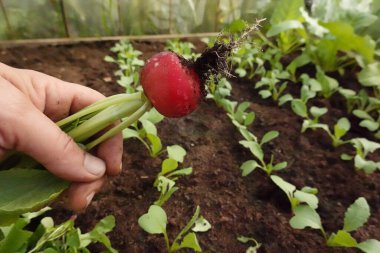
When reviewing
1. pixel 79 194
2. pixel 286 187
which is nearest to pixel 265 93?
pixel 286 187

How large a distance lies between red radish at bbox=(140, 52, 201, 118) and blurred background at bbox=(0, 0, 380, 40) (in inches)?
54.8

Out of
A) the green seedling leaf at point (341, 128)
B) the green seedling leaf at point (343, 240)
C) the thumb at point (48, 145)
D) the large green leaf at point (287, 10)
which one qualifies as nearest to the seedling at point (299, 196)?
the green seedling leaf at point (343, 240)

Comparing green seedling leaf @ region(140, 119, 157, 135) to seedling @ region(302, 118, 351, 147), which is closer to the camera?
green seedling leaf @ region(140, 119, 157, 135)

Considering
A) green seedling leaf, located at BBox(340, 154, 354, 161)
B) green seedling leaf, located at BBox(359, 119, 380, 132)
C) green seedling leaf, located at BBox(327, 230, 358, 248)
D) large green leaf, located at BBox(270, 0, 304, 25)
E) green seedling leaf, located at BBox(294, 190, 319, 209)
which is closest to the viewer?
green seedling leaf, located at BBox(327, 230, 358, 248)

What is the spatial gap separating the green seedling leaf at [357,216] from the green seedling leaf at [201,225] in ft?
1.25

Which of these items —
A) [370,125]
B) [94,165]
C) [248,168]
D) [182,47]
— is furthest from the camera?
[182,47]

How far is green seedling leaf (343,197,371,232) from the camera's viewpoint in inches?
39.6

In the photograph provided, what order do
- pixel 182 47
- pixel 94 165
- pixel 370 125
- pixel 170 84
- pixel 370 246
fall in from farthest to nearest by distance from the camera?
pixel 182 47 → pixel 370 125 → pixel 370 246 → pixel 94 165 → pixel 170 84

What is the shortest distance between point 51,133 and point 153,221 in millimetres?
347

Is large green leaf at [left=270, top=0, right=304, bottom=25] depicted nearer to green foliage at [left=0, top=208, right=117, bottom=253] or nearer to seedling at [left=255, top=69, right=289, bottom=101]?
seedling at [left=255, top=69, right=289, bottom=101]

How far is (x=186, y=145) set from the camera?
4.43 feet

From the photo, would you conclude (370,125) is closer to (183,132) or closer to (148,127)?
(183,132)

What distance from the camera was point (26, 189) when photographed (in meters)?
0.78

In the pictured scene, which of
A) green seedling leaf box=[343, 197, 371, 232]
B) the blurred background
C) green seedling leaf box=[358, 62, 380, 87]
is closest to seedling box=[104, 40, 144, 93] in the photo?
the blurred background
